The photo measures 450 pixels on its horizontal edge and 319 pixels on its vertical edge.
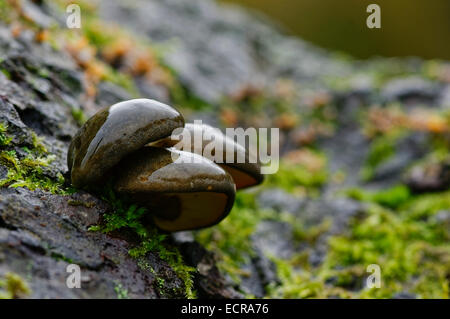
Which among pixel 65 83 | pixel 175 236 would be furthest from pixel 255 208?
pixel 65 83

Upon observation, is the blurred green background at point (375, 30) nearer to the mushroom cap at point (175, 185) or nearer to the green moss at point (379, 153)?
the green moss at point (379, 153)

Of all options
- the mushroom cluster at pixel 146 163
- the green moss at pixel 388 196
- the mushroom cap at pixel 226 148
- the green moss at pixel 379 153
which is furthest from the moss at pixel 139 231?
the green moss at pixel 379 153

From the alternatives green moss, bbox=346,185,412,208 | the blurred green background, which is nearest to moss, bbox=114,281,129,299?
green moss, bbox=346,185,412,208

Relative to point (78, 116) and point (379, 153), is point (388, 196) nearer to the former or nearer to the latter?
point (379, 153)

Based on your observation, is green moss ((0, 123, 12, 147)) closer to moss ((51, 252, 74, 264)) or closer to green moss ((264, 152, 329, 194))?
moss ((51, 252, 74, 264))

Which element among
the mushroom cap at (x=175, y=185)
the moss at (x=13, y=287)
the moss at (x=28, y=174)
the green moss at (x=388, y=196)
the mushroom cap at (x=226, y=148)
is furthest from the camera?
the green moss at (x=388, y=196)

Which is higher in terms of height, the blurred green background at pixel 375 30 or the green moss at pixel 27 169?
the blurred green background at pixel 375 30

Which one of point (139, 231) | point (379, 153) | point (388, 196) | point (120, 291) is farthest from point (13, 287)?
point (379, 153)
